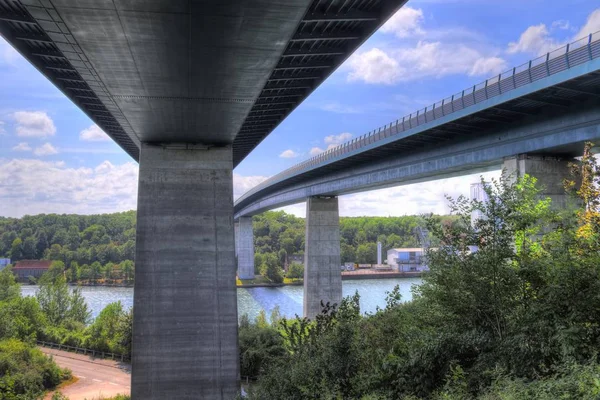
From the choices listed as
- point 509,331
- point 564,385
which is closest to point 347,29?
point 509,331

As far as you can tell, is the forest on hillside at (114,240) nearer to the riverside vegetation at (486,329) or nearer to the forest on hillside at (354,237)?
the forest on hillside at (354,237)

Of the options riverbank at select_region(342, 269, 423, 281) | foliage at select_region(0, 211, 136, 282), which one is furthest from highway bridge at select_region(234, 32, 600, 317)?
foliage at select_region(0, 211, 136, 282)

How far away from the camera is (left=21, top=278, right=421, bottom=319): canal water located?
170ft

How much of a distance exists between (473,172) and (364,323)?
11.9m

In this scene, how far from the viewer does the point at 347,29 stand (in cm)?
1123

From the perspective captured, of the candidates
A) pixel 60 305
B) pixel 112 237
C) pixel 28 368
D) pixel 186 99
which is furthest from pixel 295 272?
pixel 186 99

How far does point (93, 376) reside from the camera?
28.9m

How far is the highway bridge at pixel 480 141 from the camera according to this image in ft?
50.4

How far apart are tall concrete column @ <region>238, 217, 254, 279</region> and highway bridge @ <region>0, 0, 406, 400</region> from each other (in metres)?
58.8

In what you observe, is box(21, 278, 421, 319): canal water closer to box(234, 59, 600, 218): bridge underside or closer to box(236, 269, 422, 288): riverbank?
box(236, 269, 422, 288): riverbank

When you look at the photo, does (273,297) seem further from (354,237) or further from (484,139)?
(354,237)

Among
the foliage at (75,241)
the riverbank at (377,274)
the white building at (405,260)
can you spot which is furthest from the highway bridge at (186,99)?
the foliage at (75,241)

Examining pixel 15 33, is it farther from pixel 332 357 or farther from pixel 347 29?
pixel 332 357

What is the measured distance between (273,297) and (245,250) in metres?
18.3
